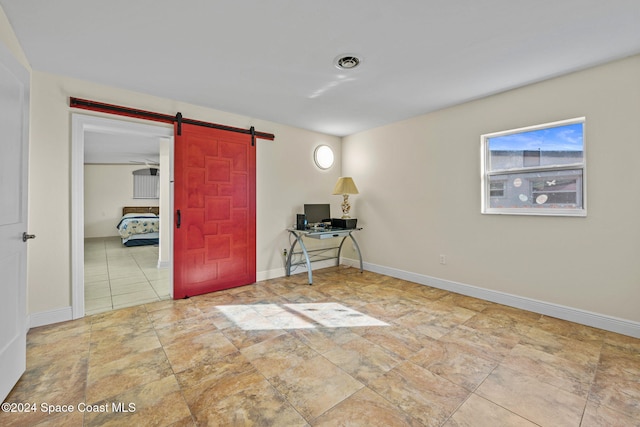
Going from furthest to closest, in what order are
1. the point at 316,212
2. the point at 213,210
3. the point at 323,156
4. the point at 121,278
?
the point at 323,156 < the point at 316,212 < the point at 121,278 < the point at 213,210

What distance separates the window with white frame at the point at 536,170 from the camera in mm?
2613

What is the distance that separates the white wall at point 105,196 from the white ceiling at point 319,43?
7026 mm

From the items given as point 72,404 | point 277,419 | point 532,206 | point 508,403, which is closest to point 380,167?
point 532,206

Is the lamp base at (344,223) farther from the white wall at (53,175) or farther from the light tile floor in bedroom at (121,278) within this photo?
the white wall at (53,175)

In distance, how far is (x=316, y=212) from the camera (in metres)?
4.44

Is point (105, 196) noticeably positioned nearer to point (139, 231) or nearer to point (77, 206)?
point (139, 231)

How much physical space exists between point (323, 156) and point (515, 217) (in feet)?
9.59

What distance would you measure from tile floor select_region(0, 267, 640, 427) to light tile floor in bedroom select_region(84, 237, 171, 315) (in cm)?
39

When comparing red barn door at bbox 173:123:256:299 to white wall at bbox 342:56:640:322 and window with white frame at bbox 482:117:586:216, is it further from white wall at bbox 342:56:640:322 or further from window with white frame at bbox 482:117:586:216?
window with white frame at bbox 482:117:586:216

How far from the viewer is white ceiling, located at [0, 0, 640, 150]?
5.64 ft

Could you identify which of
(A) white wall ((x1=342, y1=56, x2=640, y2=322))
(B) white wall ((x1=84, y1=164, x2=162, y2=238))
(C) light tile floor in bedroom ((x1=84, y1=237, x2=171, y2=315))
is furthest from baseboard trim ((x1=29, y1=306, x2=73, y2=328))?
(B) white wall ((x1=84, y1=164, x2=162, y2=238))

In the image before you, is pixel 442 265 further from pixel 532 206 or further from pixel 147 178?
pixel 147 178

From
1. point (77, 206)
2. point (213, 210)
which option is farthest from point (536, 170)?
point (77, 206)

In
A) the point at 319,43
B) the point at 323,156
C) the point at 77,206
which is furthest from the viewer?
the point at 323,156
